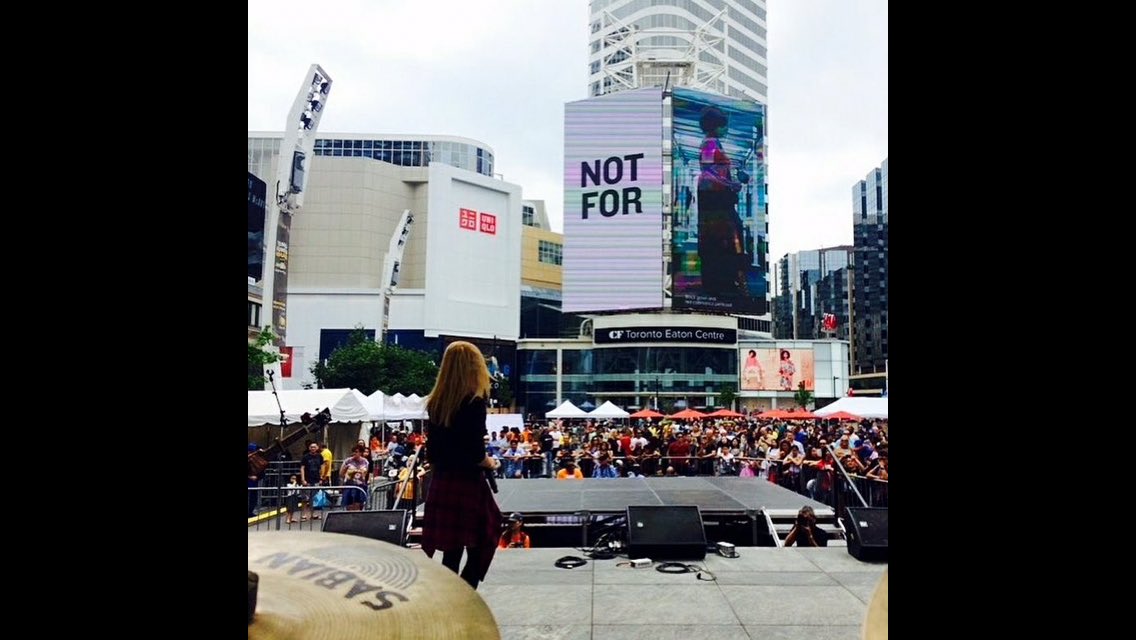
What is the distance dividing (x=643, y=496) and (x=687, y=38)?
3630 inches

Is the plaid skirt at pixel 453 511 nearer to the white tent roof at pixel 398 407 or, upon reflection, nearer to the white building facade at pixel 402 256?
the white tent roof at pixel 398 407

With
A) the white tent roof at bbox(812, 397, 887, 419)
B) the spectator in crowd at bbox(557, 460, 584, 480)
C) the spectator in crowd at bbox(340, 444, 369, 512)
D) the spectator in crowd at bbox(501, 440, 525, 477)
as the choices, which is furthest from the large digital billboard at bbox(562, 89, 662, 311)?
the spectator in crowd at bbox(340, 444, 369, 512)

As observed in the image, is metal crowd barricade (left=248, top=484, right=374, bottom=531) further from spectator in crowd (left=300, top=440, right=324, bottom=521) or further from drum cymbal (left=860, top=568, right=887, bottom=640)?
drum cymbal (left=860, top=568, right=887, bottom=640)

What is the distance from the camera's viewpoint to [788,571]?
17.9ft

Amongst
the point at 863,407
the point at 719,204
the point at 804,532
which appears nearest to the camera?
the point at 804,532

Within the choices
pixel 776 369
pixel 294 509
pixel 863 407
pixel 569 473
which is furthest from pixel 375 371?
pixel 294 509

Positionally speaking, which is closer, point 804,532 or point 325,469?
point 804,532

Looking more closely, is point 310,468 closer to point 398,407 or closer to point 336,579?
point 398,407

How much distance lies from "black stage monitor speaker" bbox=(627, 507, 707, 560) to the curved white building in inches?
3317

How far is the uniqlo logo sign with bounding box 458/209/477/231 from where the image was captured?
77375 millimetres

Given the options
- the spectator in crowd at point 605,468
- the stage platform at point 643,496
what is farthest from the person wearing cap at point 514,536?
the spectator in crowd at point 605,468

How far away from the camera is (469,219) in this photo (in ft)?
256
